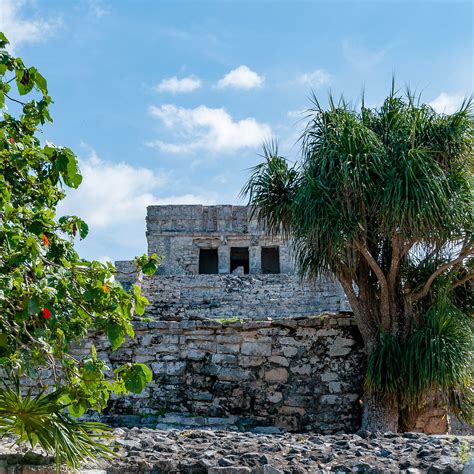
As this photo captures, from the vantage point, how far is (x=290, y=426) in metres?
7.56

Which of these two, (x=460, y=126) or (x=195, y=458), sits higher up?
(x=460, y=126)

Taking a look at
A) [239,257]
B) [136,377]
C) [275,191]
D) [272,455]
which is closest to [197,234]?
[239,257]

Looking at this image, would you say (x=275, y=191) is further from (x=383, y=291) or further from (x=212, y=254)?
(x=212, y=254)

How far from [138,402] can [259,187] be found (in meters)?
2.80

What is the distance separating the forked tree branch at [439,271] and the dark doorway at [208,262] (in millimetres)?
16299

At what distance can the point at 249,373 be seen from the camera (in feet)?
25.4

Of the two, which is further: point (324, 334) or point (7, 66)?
point (324, 334)

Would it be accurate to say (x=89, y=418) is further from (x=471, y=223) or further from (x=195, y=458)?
(x=471, y=223)

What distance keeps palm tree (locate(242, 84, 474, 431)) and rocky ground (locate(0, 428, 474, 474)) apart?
1799 mm

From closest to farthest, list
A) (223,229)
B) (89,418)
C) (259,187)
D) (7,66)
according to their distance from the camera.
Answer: (7,66) → (89,418) → (259,187) → (223,229)

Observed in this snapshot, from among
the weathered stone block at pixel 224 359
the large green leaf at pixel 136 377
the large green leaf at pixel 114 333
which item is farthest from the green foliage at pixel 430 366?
the large green leaf at pixel 114 333

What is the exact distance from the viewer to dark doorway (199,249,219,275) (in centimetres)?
2402

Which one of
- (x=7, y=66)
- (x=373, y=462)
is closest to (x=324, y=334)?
(x=373, y=462)

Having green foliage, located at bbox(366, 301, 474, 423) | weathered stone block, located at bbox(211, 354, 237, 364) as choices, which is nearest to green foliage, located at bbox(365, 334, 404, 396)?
green foliage, located at bbox(366, 301, 474, 423)
